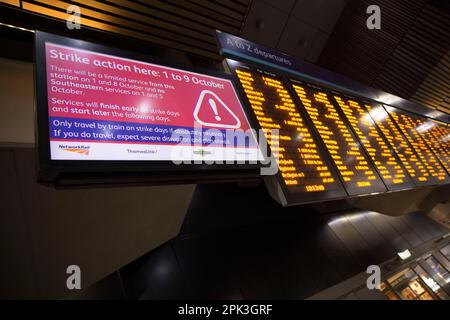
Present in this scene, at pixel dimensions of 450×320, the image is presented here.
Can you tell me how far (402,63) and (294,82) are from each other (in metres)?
3.82

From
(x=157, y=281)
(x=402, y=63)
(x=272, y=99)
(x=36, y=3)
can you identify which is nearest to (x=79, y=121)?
(x=272, y=99)

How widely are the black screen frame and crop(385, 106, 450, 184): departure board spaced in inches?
126

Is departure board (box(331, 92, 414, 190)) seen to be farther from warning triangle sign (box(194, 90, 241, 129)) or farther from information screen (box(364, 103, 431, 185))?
warning triangle sign (box(194, 90, 241, 129))

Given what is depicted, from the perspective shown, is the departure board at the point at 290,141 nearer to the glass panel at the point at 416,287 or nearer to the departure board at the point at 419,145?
the departure board at the point at 419,145

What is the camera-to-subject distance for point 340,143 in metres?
2.94

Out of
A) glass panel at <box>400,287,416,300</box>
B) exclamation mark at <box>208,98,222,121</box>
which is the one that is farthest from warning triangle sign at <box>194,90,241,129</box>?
glass panel at <box>400,287,416,300</box>

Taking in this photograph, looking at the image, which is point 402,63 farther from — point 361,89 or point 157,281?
point 157,281

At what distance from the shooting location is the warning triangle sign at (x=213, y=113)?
1989mm

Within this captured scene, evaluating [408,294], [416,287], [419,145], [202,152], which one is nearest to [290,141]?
[202,152]

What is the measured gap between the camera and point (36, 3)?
2.98 m

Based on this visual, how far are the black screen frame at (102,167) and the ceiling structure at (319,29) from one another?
79.9 inches

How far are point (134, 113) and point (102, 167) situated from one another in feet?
1.50

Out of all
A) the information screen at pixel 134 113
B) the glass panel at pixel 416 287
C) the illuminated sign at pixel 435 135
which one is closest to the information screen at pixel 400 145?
the illuminated sign at pixel 435 135

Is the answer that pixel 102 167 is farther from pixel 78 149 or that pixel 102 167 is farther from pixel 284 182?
pixel 284 182
